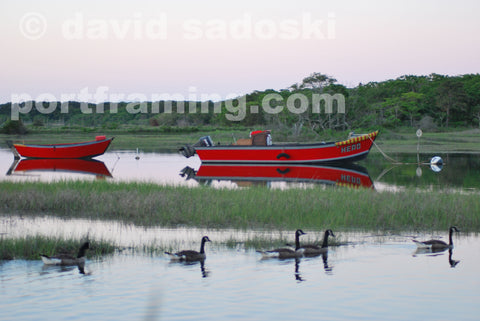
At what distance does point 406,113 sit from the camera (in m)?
85.5

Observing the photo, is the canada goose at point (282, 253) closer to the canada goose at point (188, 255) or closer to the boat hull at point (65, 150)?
the canada goose at point (188, 255)

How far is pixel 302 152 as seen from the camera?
39344mm

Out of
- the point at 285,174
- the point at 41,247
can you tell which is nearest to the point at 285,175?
the point at 285,174

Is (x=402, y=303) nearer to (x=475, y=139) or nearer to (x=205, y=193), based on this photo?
(x=205, y=193)

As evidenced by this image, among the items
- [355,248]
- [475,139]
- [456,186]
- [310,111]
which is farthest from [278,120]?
[355,248]

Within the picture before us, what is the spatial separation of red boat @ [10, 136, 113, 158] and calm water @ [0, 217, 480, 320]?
35.5 metres

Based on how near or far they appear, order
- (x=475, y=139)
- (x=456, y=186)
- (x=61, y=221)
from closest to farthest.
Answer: (x=61, y=221) → (x=456, y=186) → (x=475, y=139)

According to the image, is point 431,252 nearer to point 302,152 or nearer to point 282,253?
point 282,253

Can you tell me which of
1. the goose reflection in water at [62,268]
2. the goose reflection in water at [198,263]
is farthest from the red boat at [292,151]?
the goose reflection in water at [62,268]

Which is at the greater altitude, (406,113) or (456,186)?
(406,113)

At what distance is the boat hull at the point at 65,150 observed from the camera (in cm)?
4616

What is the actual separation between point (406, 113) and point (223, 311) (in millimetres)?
81048

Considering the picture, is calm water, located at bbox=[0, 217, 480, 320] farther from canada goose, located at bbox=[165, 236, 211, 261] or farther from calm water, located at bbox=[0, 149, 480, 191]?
calm water, located at bbox=[0, 149, 480, 191]

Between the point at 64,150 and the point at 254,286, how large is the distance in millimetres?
39853
